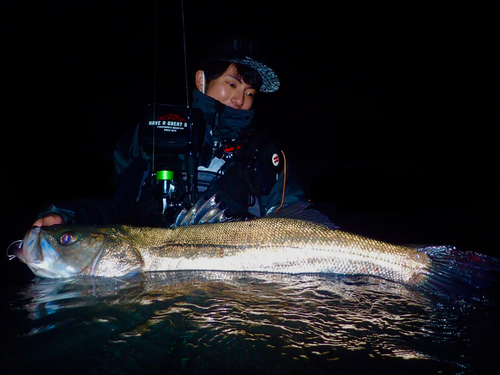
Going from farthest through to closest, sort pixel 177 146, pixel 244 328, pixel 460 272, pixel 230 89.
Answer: pixel 230 89, pixel 177 146, pixel 460 272, pixel 244 328

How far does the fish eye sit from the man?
1.22ft

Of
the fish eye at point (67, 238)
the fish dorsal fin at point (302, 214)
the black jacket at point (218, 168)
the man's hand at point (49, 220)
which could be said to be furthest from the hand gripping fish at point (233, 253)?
the black jacket at point (218, 168)

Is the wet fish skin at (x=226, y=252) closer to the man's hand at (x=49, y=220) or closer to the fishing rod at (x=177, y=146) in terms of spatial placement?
the man's hand at (x=49, y=220)

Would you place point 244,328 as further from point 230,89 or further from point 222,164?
point 230,89

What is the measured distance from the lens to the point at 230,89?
386 centimetres

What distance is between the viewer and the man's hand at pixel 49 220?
8.59ft

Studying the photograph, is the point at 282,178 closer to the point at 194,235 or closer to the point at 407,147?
the point at 194,235

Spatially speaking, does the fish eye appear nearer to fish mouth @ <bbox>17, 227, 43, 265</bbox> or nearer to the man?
fish mouth @ <bbox>17, 227, 43, 265</bbox>

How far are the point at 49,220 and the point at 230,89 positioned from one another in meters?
2.25

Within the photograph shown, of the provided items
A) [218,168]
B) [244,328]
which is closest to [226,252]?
[244,328]

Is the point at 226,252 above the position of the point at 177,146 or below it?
below

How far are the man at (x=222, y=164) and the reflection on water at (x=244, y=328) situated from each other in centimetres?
92

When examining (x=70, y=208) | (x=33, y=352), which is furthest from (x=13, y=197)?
(x=33, y=352)

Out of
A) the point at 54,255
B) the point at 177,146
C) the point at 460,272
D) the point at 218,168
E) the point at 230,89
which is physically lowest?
the point at 460,272
